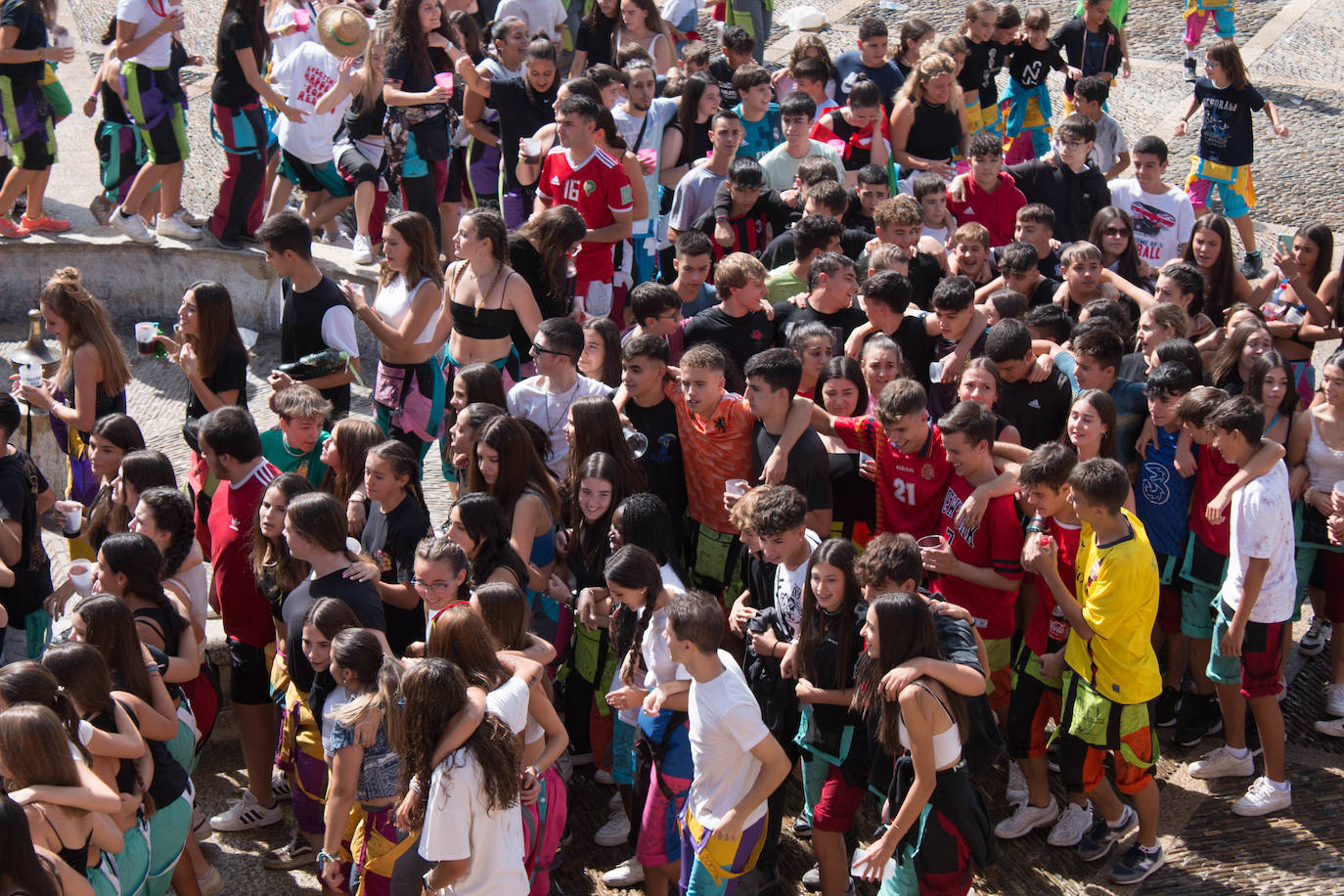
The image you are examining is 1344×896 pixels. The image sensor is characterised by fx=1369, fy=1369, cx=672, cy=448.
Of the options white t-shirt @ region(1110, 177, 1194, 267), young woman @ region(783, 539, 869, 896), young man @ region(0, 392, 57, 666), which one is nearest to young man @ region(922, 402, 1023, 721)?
young woman @ region(783, 539, 869, 896)

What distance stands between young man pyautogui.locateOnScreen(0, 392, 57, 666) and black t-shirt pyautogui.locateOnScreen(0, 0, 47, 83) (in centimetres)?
412

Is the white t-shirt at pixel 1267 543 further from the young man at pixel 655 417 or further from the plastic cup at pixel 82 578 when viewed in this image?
the plastic cup at pixel 82 578

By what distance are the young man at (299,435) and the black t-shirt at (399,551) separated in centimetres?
62

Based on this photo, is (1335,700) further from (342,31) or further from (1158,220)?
(342,31)

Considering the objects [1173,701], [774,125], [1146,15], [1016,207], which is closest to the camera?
[1173,701]

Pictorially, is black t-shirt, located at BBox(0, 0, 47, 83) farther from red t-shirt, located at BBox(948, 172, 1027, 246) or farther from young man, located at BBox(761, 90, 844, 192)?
red t-shirt, located at BBox(948, 172, 1027, 246)

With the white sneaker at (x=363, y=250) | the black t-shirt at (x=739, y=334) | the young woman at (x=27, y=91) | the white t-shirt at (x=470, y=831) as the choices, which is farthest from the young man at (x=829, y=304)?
the young woman at (x=27, y=91)

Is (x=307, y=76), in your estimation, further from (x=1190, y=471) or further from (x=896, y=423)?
(x=1190, y=471)

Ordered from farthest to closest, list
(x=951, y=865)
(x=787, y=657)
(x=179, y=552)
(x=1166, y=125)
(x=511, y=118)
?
(x=1166, y=125) → (x=511, y=118) → (x=179, y=552) → (x=787, y=657) → (x=951, y=865)

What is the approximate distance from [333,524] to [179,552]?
0.73 metres

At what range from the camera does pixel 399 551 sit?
5.20 m

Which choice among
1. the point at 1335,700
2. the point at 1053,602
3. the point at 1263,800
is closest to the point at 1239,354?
the point at 1335,700

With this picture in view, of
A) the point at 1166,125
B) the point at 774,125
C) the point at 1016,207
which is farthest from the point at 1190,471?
the point at 1166,125

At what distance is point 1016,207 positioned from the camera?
8062 mm
